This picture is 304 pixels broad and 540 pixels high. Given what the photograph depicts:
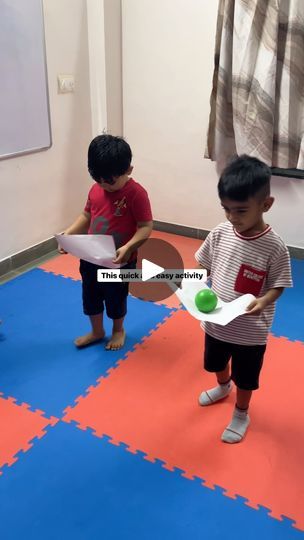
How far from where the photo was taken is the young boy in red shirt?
1612 mm

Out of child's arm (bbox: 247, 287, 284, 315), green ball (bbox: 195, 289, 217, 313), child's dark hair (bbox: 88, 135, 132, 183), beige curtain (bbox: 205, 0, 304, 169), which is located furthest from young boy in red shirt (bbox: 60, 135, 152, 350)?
beige curtain (bbox: 205, 0, 304, 169)

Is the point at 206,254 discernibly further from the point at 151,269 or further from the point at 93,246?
the point at 93,246

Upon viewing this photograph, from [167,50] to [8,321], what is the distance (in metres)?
1.97

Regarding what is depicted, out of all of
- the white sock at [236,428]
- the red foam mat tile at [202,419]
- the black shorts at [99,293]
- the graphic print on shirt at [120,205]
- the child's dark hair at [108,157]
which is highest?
the child's dark hair at [108,157]

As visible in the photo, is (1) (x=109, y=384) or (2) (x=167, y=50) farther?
(2) (x=167, y=50)

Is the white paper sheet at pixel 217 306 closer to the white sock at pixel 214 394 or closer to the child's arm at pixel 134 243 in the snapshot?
the child's arm at pixel 134 243

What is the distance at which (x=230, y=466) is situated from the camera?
1.53 meters

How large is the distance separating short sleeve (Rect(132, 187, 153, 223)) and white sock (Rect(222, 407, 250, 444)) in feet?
2.53

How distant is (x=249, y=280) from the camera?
1335 mm

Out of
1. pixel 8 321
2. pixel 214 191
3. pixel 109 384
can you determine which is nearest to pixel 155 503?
pixel 109 384

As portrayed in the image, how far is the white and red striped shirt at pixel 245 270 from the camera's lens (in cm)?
130

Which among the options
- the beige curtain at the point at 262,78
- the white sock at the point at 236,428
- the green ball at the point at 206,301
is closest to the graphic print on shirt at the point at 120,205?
the green ball at the point at 206,301

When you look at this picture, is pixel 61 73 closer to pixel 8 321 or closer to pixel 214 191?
pixel 214 191

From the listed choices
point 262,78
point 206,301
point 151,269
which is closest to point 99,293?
point 151,269
